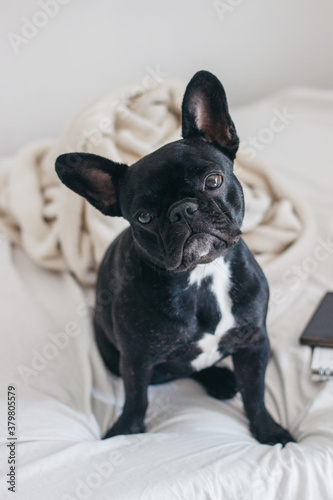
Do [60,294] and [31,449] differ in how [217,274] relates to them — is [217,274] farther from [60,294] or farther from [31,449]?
[60,294]

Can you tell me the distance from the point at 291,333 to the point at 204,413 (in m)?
0.39

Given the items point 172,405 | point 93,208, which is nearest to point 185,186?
point 172,405

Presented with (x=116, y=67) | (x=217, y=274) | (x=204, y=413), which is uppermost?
(x=116, y=67)

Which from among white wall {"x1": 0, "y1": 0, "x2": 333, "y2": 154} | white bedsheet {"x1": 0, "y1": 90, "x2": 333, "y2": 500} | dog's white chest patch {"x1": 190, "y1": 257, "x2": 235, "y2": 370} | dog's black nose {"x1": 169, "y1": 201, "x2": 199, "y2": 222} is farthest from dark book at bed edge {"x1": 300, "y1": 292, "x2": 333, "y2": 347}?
white wall {"x1": 0, "y1": 0, "x2": 333, "y2": 154}

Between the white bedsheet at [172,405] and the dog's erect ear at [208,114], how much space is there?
601mm

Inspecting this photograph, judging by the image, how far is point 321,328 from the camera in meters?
1.53

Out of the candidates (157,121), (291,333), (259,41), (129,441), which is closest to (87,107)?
(157,121)

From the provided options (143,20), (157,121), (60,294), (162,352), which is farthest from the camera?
(143,20)

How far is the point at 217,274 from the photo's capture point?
46.0 inches

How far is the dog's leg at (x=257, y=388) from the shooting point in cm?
127

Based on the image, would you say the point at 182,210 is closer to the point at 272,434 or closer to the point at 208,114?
the point at 208,114

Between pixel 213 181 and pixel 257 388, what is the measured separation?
514 mm

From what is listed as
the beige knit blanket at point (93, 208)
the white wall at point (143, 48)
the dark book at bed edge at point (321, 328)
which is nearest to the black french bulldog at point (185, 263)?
the dark book at bed edge at point (321, 328)

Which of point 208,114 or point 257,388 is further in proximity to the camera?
point 257,388
